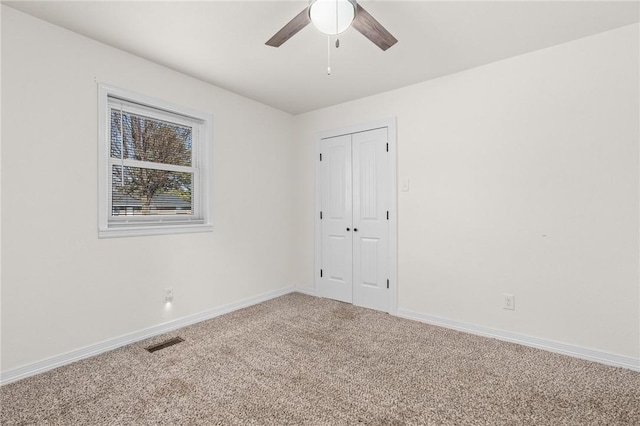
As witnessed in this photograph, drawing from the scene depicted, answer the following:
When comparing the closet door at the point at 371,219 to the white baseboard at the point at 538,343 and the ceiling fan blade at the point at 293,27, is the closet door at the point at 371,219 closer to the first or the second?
the white baseboard at the point at 538,343

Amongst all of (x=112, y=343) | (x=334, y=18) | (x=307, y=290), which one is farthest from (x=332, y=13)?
(x=307, y=290)

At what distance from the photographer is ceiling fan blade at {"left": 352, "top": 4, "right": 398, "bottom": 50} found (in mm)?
1766

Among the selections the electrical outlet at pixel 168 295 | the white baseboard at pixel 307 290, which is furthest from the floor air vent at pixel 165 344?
the white baseboard at pixel 307 290

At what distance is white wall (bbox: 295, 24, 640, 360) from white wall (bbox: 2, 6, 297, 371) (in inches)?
87.4

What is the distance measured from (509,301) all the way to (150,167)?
11.3 ft

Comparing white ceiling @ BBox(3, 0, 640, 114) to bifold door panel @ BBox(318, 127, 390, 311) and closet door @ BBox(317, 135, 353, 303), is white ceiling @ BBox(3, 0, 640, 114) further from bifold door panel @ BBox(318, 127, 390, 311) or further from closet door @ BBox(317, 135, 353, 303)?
closet door @ BBox(317, 135, 353, 303)

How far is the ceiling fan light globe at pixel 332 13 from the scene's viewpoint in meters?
1.73

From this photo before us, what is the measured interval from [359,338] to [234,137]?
2.50m

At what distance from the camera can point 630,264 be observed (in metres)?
2.27

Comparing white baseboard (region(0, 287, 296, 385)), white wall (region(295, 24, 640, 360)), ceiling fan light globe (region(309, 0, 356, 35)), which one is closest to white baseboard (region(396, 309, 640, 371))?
white wall (region(295, 24, 640, 360))

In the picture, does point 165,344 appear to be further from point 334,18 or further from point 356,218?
point 334,18

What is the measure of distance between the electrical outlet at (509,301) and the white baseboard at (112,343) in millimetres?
2598

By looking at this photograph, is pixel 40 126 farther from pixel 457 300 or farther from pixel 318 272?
pixel 457 300

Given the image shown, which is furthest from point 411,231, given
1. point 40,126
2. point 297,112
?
point 40,126
